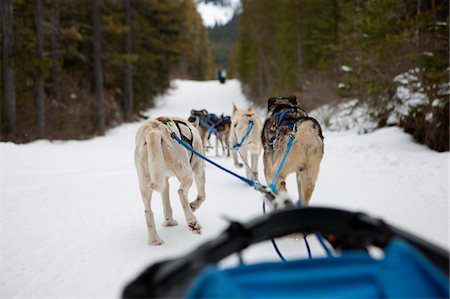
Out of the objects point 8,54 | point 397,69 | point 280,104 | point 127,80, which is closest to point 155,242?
point 280,104

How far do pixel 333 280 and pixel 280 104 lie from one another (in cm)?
407

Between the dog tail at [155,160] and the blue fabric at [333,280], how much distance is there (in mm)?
2710

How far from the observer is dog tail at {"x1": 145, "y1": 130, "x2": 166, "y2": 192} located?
3641 mm

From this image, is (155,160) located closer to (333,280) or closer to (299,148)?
(299,148)

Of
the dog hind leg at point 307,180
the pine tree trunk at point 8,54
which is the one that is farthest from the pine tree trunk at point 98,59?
the dog hind leg at point 307,180

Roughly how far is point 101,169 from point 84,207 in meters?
3.49

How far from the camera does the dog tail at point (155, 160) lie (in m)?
3.64

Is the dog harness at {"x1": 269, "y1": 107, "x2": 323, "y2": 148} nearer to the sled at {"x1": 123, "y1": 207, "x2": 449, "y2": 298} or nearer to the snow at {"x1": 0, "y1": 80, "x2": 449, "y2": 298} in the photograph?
the snow at {"x1": 0, "y1": 80, "x2": 449, "y2": 298}

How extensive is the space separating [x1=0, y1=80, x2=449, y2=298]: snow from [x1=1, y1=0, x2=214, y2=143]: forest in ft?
11.8

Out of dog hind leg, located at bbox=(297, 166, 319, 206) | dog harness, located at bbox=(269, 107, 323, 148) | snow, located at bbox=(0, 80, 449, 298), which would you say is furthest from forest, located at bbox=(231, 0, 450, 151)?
dog hind leg, located at bbox=(297, 166, 319, 206)

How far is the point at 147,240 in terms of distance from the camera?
4.19 m

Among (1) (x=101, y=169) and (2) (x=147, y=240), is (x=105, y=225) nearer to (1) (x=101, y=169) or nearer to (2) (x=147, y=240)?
(2) (x=147, y=240)

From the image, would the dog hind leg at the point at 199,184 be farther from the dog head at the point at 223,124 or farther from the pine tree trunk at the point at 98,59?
the pine tree trunk at the point at 98,59

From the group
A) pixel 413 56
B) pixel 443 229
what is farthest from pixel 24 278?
pixel 413 56
